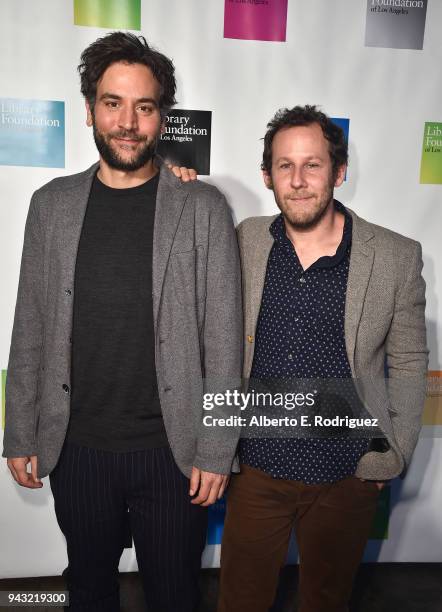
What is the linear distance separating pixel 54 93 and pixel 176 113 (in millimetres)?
517

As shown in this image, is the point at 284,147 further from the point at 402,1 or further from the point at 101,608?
the point at 101,608

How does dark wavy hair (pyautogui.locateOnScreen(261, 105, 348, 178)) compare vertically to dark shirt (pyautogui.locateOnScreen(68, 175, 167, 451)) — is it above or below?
above

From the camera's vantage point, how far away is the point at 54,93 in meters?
2.33

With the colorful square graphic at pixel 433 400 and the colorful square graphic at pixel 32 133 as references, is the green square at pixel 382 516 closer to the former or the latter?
the colorful square graphic at pixel 433 400

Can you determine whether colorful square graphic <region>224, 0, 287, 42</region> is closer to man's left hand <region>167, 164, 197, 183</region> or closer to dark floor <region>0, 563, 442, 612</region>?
man's left hand <region>167, 164, 197, 183</region>

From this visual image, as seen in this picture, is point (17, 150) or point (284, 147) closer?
point (284, 147)

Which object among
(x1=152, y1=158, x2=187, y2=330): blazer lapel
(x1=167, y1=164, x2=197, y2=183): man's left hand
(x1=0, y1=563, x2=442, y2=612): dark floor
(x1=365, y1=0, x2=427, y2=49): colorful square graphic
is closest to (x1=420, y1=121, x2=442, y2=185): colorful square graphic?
(x1=365, y1=0, x2=427, y2=49): colorful square graphic

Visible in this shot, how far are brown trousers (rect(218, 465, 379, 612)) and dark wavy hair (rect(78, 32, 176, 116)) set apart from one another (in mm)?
1247

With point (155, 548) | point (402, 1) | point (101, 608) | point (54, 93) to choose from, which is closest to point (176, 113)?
point (54, 93)

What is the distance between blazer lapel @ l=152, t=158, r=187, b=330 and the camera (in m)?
1.56

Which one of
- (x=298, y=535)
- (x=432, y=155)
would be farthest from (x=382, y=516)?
(x=432, y=155)

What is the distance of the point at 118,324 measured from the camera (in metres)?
1.59

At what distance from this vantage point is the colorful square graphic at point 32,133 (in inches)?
92.0

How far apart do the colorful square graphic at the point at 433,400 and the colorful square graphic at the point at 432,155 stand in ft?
3.04
